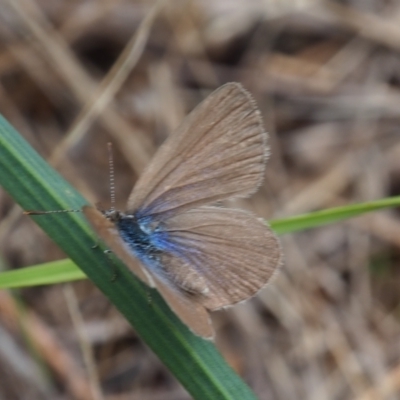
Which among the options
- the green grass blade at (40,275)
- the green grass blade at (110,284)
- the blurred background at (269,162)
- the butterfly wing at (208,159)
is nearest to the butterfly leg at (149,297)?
the green grass blade at (110,284)

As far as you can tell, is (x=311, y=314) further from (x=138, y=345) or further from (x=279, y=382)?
(x=138, y=345)

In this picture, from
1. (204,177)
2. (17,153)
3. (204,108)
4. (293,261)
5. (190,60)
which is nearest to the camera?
(17,153)

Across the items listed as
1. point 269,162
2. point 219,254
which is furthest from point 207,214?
point 269,162

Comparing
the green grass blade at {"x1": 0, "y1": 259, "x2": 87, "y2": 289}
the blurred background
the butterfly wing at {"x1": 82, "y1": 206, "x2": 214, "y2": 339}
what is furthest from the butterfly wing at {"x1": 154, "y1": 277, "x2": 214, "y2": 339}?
the blurred background

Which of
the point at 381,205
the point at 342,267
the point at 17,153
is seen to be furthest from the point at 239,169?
the point at 342,267

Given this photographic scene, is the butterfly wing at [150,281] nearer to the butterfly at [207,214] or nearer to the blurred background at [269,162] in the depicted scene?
the butterfly at [207,214]
